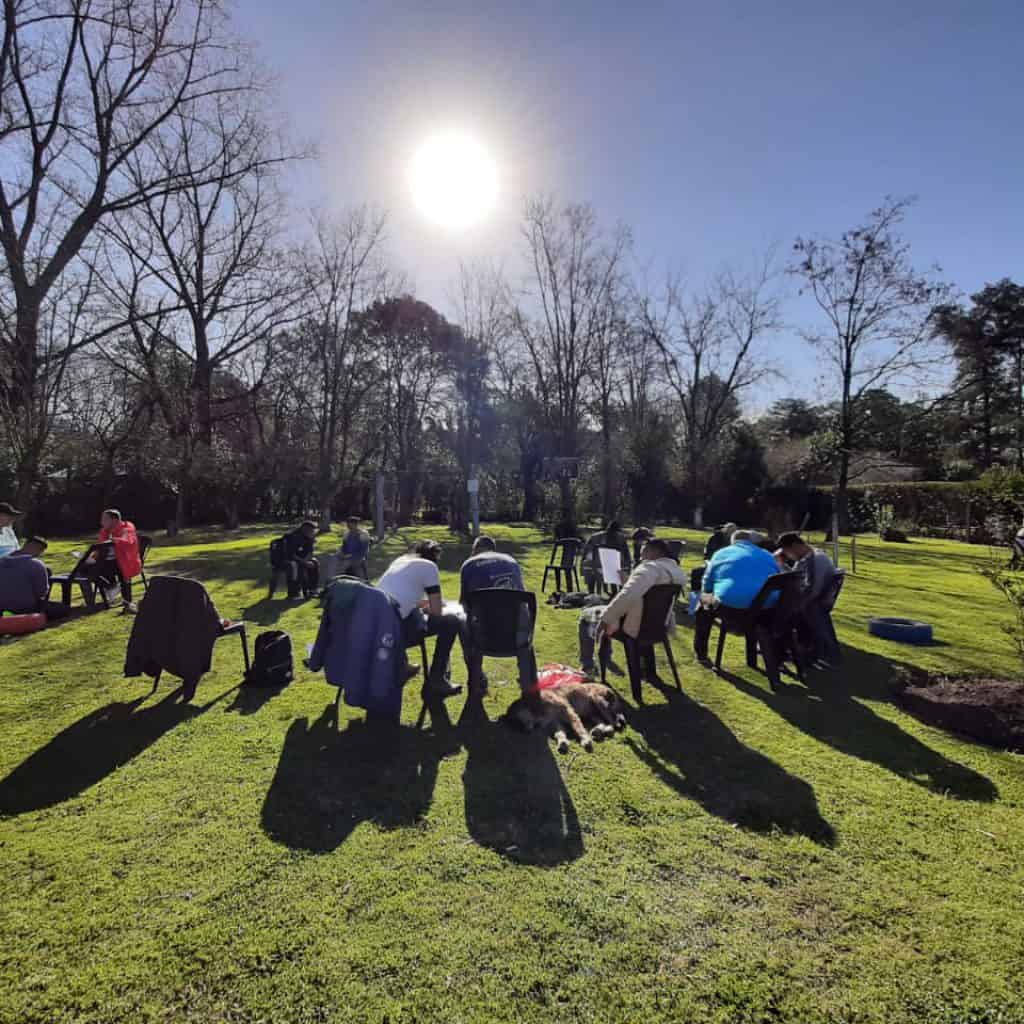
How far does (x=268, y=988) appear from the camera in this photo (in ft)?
6.29

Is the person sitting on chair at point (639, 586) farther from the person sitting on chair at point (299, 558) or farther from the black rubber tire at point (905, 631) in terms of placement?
the person sitting on chair at point (299, 558)

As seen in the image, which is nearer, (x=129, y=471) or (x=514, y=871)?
(x=514, y=871)

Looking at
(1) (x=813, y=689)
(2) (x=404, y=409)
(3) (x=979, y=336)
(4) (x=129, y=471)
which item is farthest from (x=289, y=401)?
(3) (x=979, y=336)

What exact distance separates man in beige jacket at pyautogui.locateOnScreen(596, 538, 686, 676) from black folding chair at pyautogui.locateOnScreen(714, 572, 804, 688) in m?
0.80

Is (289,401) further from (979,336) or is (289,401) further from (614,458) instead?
Answer: (979,336)

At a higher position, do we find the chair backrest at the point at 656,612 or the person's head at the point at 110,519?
the person's head at the point at 110,519

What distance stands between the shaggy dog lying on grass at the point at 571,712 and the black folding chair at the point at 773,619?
1.61 metres

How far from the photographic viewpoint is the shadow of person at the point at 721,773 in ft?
9.83

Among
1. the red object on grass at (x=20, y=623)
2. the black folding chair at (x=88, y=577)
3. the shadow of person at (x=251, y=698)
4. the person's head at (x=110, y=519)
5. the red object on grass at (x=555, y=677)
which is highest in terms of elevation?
the person's head at (x=110, y=519)

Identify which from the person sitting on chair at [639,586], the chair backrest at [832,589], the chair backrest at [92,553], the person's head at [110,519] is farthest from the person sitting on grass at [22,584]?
the chair backrest at [832,589]

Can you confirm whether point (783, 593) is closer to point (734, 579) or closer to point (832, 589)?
point (734, 579)

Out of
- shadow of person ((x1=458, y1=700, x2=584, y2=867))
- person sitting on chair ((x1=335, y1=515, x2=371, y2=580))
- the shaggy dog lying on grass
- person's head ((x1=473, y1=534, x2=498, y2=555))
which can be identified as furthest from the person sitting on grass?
the shaggy dog lying on grass

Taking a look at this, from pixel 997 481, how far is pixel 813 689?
7.27 ft

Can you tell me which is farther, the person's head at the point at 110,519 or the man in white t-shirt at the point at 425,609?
the person's head at the point at 110,519
